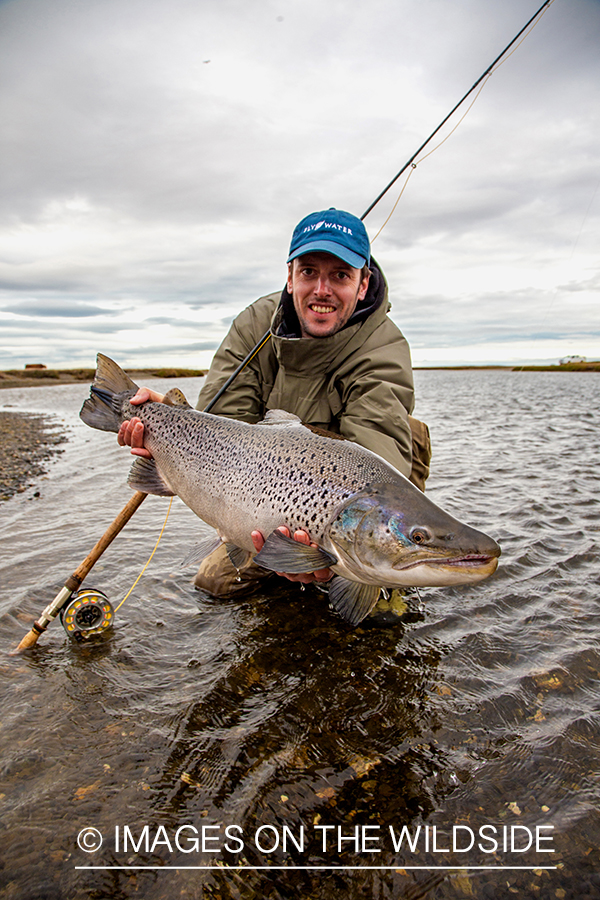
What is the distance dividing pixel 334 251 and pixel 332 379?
950 millimetres

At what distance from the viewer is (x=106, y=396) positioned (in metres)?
3.94

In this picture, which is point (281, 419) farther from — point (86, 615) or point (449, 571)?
point (86, 615)

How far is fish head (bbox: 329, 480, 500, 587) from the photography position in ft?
7.89

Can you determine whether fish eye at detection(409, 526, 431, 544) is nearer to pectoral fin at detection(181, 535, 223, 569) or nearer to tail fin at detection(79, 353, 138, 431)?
pectoral fin at detection(181, 535, 223, 569)

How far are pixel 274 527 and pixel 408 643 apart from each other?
59.8 inches

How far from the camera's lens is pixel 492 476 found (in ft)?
29.6

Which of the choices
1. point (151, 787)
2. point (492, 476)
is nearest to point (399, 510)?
point (151, 787)

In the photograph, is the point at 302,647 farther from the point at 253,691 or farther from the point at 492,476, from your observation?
the point at 492,476

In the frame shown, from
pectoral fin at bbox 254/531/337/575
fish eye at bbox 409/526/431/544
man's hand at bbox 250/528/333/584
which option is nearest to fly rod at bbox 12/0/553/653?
man's hand at bbox 250/528/333/584

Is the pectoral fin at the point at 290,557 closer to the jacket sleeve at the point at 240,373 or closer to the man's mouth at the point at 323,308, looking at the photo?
the man's mouth at the point at 323,308

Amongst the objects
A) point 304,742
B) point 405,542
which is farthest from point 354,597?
point 304,742

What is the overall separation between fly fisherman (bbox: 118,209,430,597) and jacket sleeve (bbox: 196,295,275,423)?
0.04 feet

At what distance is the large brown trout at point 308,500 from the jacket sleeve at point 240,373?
716 millimetres

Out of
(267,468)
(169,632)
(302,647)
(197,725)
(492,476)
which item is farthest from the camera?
(492,476)
